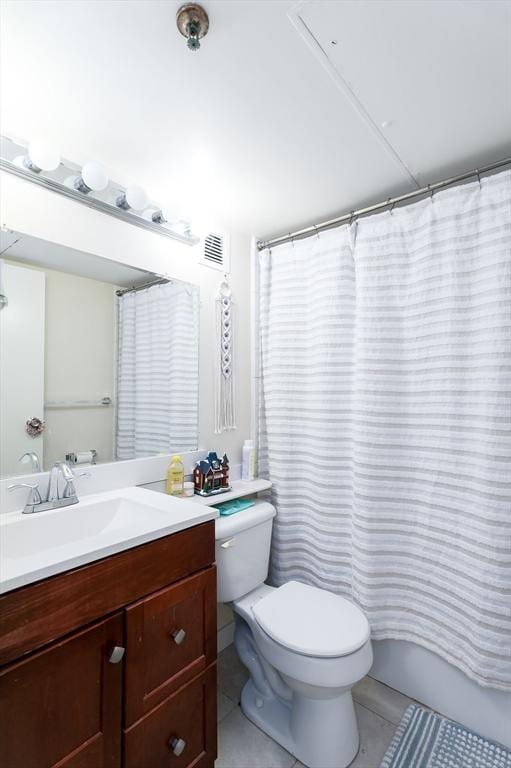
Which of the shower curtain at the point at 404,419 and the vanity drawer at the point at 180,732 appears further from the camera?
the shower curtain at the point at 404,419

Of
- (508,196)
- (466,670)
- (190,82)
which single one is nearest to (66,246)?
(190,82)

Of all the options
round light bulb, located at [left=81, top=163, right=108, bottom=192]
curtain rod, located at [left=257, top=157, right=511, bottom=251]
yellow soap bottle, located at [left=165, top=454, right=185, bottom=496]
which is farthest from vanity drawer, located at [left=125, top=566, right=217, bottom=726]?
curtain rod, located at [left=257, top=157, right=511, bottom=251]

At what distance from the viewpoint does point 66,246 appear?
1.36 meters

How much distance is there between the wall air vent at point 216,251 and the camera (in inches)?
→ 73.9

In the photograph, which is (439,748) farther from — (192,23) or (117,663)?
(192,23)

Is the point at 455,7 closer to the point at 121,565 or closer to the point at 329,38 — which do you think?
the point at 329,38

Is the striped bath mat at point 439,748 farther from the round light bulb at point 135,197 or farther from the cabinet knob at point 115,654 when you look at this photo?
the round light bulb at point 135,197

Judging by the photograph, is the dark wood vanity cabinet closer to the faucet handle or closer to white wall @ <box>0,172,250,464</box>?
the faucet handle

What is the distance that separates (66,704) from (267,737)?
984 millimetres

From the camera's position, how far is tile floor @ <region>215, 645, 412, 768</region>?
1361 millimetres

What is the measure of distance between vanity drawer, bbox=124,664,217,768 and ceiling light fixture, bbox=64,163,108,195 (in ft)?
5.39

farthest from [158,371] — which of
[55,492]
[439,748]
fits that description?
[439,748]

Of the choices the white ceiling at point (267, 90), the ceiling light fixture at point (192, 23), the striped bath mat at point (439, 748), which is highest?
the white ceiling at point (267, 90)

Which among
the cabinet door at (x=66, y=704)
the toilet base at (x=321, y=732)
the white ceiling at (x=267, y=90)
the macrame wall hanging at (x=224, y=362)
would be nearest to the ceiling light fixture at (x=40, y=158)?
the white ceiling at (x=267, y=90)
